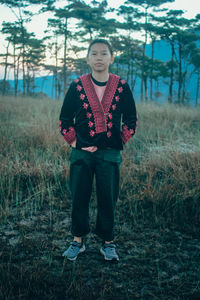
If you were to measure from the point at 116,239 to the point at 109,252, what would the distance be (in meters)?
0.33

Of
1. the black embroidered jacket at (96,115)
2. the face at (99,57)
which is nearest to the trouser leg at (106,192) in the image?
the black embroidered jacket at (96,115)

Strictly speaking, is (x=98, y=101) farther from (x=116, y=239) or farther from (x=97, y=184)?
(x=116, y=239)

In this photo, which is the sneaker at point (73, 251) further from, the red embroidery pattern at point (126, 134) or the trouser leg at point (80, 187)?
the red embroidery pattern at point (126, 134)

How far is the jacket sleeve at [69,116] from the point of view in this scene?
1.85 metres

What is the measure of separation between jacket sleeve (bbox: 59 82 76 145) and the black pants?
0.39 feet

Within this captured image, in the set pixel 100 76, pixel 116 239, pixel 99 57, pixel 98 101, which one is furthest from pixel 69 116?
pixel 116 239

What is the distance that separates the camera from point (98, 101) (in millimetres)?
1822

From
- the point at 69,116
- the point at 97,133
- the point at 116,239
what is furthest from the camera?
the point at 116,239

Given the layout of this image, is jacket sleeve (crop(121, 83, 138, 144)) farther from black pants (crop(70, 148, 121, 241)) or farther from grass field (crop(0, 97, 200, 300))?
grass field (crop(0, 97, 200, 300))

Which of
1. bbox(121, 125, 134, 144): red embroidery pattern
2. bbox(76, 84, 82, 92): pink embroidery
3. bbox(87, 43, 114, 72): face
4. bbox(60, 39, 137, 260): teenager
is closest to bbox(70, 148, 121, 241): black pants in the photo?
bbox(60, 39, 137, 260): teenager

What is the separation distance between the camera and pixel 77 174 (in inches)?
73.0

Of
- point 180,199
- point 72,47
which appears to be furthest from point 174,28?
point 180,199

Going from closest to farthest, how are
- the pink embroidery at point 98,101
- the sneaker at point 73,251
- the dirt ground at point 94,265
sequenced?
1. the dirt ground at point 94,265
2. the pink embroidery at point 98,101
3. the sneaker at point 73,251

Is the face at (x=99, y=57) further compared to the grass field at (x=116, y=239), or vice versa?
the face at (x=99, y=57)
